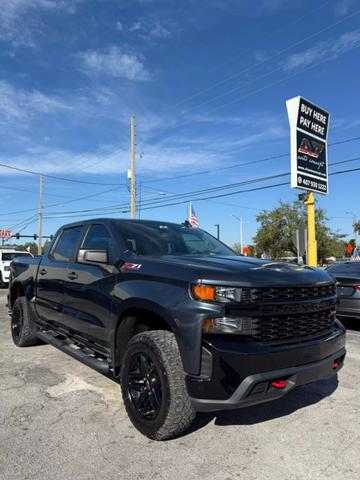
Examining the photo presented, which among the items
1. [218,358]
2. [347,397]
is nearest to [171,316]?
[218,358]

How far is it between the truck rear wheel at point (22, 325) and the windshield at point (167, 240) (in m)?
2.57

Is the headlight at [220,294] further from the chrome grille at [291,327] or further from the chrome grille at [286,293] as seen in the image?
the chrome grille at [291,327]

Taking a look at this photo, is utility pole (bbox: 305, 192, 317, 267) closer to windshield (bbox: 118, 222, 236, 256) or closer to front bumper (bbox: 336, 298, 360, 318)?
front bumper (bbox: 336, 298, 360, 318)

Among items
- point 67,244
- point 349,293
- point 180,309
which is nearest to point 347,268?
point 349,293

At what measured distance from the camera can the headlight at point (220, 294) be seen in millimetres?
3102

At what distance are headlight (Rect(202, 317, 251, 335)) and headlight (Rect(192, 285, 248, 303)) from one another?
0.14 meters

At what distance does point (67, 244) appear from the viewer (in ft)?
17.6

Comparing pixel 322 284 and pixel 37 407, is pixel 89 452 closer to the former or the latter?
pixel 37 407

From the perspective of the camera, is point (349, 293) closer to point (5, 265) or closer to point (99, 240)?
point (99, 240)

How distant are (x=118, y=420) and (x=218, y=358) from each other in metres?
1.38

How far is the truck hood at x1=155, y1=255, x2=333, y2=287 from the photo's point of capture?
3160 millimetres

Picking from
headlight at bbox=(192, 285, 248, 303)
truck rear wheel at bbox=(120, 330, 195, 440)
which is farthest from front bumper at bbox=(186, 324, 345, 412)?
headlight at bbox=(192, 285, 248, 303)

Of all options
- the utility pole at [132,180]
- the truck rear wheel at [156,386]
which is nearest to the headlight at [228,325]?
the truck rear wheel at [156,386]

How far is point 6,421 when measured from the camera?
374cm
